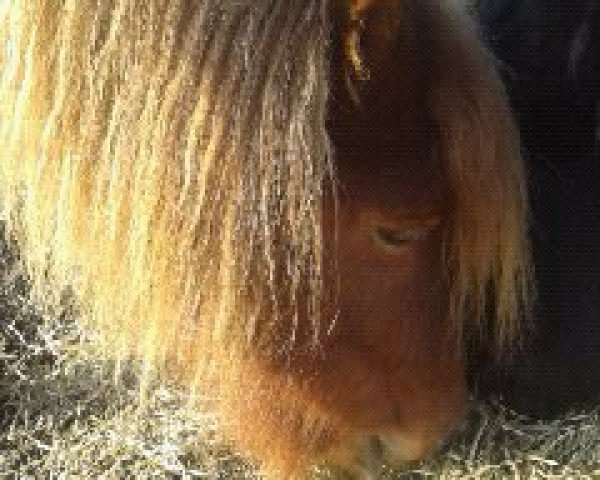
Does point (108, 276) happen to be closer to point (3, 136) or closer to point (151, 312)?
point (151, 312)

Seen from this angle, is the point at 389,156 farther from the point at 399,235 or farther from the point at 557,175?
the point at 557,175

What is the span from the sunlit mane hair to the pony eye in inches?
2.5

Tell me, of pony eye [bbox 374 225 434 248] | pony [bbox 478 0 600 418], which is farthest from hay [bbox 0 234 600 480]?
pony eye [bbox 374 225 434 248]

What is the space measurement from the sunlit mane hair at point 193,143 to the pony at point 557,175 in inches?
10.8

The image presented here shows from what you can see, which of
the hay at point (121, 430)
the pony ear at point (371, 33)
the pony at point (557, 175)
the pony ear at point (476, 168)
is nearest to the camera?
the pony ear at point (371, 33)

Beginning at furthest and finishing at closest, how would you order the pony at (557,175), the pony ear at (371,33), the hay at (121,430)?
the hay at (121,430) < the pony at (557,175) < the pony ear at (371,33)

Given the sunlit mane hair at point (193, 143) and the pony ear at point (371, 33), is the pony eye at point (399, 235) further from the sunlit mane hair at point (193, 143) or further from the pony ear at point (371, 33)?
the pony ear at point (371, 33)

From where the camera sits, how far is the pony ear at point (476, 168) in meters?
1.02

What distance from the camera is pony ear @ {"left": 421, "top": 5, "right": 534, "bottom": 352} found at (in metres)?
1.02

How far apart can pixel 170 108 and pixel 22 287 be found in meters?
1.21

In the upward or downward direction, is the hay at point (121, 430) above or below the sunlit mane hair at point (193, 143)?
below

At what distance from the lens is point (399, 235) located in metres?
1.05

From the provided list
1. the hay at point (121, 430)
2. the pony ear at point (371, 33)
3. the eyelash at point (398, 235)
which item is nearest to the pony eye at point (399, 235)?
the eyelash at point (398, 235)

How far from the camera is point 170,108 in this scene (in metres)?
0.89
